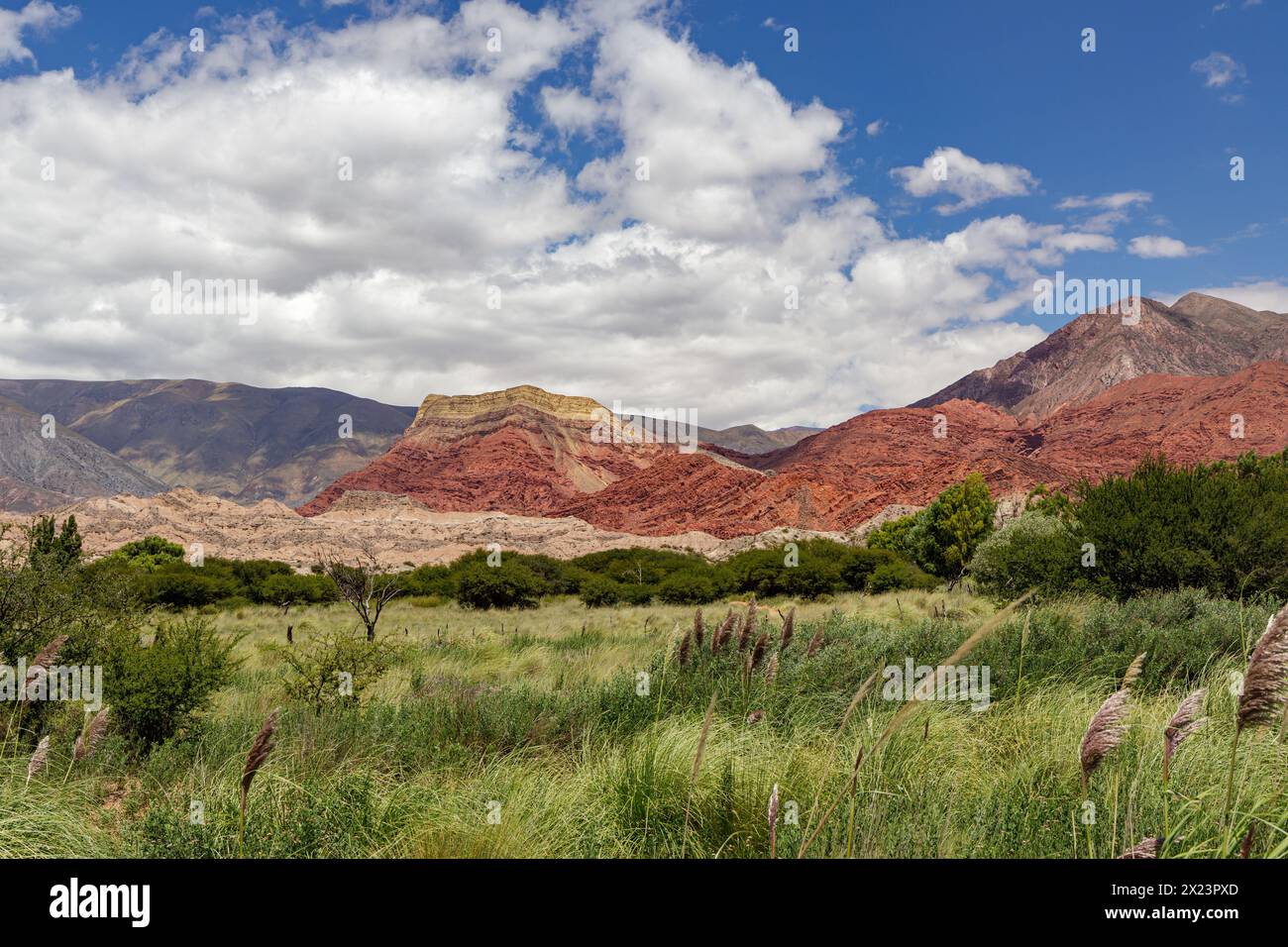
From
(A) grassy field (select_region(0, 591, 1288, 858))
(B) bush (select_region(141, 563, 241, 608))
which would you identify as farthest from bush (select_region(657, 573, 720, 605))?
(A) grassy field (select_region(0, 591, 1288, 858))

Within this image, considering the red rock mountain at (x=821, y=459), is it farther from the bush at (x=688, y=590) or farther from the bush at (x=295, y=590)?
the bush at (x=295, y=590)

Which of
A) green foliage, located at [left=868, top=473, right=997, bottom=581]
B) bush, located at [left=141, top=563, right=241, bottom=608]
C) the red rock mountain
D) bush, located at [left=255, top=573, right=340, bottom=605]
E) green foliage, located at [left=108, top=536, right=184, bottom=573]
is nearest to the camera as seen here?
bush, located at [left=141, top=563, right=241, bottom=608]

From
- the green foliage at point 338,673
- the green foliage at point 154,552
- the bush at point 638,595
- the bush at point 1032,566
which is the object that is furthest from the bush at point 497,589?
the green foliage at point 338,673

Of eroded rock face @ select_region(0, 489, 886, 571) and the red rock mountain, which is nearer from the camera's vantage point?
eroded rock face @ select_region(0, 489, 886, 571)

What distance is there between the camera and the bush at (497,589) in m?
34.6

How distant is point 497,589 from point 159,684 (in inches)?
1107

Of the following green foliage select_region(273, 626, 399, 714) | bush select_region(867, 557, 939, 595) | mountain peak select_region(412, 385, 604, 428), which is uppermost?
mountain peak select_region(412, 385, 604, 428)

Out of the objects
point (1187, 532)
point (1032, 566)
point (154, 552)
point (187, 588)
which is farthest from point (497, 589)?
point (154, 552)

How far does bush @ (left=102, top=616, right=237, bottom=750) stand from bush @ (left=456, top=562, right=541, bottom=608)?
26894mm

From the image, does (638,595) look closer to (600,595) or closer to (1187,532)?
(600,595)

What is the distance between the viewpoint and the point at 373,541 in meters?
85.6

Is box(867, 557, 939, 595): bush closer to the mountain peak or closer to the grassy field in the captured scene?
the grassy field

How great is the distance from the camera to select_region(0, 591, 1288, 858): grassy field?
3.40 m

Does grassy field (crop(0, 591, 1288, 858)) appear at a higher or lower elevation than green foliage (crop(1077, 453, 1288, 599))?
lower
